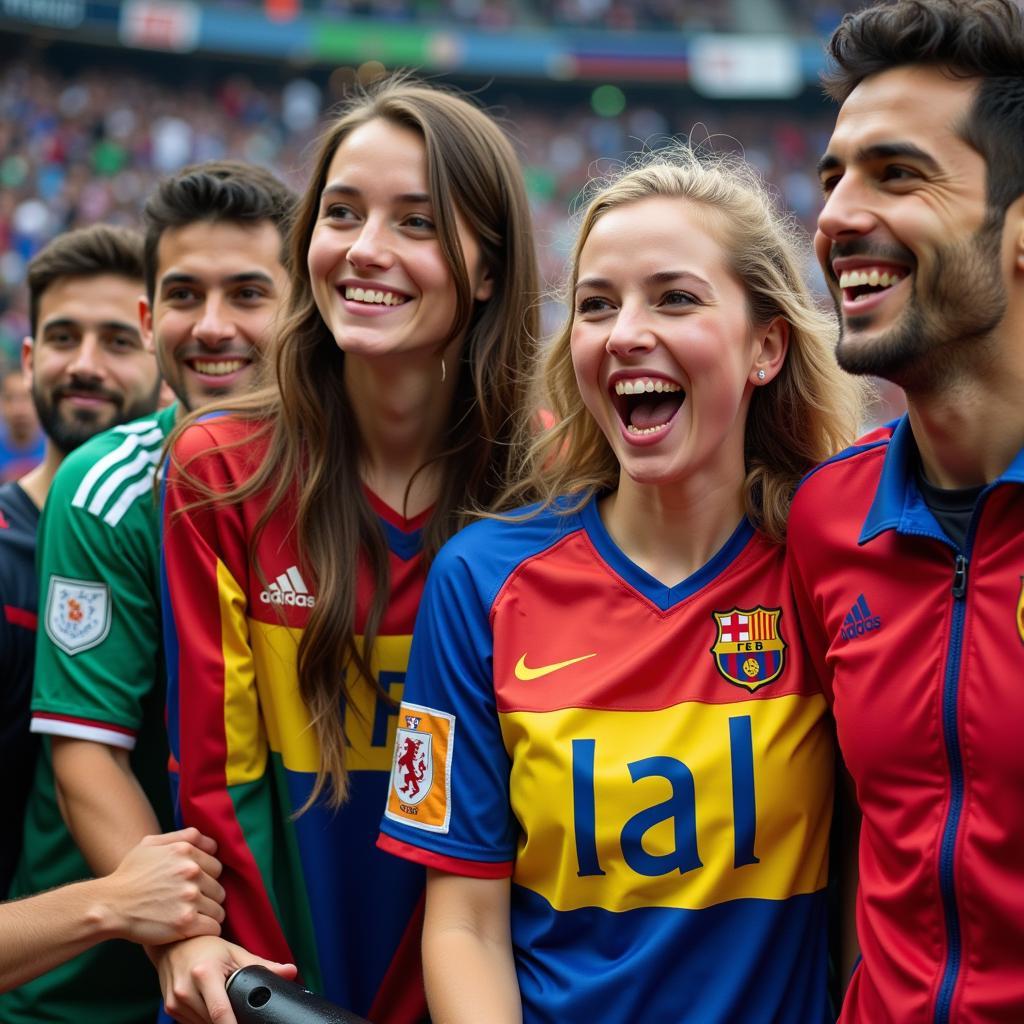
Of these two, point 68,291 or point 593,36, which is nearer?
point 68,291

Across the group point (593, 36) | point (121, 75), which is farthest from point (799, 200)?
point (121, 75)

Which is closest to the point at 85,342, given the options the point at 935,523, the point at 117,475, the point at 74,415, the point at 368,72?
the point at 74,415

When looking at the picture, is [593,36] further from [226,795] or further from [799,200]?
[226,795]

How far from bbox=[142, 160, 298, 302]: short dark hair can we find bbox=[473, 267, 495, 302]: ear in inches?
30.4

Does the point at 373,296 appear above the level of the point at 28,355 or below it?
above

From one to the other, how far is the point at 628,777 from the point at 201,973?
0.94 m

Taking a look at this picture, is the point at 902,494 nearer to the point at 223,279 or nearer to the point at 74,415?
the point at 223,279

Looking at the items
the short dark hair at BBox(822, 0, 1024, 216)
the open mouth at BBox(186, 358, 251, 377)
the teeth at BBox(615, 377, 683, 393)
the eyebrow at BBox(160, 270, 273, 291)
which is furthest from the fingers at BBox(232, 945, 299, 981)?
the short dark hair at BBox(822, 0, 1024, 216)

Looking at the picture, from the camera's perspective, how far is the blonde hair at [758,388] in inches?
102

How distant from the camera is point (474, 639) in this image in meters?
2.48

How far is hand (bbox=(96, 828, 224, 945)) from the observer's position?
2594 millimetres

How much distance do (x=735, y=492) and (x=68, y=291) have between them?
2381 millimetres

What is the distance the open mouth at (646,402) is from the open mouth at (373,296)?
1.88ft

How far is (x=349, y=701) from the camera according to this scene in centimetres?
276
